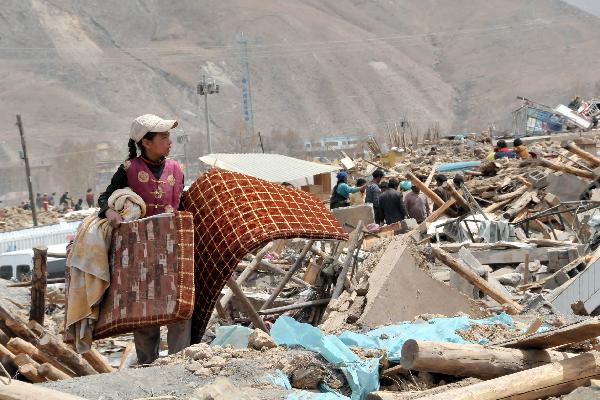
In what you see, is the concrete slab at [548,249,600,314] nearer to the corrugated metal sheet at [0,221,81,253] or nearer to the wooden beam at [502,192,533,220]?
the wooden beam at [502,192,533,220]

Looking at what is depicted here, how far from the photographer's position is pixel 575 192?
16.1 metres

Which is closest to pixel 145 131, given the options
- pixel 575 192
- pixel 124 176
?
pixel 124 176

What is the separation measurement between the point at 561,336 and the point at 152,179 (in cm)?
283

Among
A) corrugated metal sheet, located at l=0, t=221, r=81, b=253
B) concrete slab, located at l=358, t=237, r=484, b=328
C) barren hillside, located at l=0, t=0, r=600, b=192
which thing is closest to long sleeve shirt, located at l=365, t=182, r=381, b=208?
concrete slab, located at l=358, t=237, r=484, b=328

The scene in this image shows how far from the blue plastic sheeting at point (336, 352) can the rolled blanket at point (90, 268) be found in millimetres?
1153

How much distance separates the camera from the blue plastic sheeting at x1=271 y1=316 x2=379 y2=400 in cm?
550

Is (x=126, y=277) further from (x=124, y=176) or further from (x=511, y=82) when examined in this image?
(x=511, y=82)

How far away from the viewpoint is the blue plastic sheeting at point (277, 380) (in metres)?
5.57

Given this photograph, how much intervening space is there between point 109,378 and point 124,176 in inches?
65.3

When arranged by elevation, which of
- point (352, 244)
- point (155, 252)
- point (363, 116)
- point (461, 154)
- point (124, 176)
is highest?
point (124, 176)

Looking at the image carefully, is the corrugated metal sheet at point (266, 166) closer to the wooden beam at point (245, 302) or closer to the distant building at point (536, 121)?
the wooden beam at point (245, 302)

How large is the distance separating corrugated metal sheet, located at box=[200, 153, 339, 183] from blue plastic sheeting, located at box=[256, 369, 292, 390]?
41.4 ft

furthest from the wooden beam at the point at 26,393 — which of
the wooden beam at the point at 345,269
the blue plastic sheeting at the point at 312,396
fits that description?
the wooden beam at the point at 345,269

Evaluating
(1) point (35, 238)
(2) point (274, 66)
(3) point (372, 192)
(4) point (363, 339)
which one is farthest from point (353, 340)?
(2) point (274, 66)
